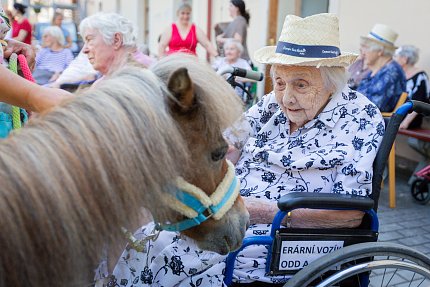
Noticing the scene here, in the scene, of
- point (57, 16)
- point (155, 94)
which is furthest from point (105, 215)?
point (57, 16)

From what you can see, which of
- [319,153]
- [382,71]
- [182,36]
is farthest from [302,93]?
[182,36]

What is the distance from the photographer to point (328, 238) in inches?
73.4

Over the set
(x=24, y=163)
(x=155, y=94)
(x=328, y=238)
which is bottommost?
(x=328, y=238)

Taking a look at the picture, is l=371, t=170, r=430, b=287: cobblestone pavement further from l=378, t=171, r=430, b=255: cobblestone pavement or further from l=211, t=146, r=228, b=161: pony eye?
l=211, t=146, r=228, b=161: pony eye

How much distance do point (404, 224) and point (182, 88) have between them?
12.2ft

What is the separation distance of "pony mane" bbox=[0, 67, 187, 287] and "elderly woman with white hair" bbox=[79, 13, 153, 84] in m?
2.40

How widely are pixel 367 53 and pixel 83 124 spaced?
519 cm

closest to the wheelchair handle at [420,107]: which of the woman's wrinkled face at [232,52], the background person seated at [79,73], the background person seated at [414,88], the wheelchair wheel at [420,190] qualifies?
the wheelchair wheel at [420,190]

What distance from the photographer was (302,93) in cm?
217

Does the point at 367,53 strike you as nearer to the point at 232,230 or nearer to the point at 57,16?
the point at 232,230

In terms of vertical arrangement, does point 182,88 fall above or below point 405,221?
above

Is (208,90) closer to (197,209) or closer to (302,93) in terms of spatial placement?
(197,209)

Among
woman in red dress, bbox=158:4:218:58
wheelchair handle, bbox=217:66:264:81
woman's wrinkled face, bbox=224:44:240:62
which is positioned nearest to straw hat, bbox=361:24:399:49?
woman's wrinkled face, bbox=224:44:240:62

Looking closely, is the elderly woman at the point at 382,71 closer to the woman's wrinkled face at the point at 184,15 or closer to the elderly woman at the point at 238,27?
the elderly woman at the point at 238,27
